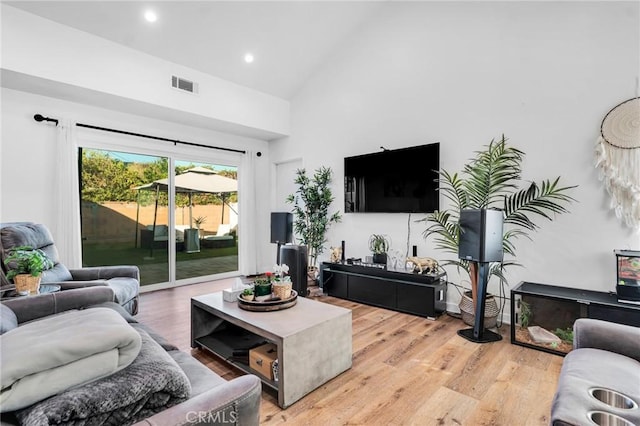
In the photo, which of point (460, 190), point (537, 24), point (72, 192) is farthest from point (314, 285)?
point (537, 24)

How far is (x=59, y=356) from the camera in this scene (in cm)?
79

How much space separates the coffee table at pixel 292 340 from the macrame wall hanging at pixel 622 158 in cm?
248

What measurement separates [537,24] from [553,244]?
6.90ft

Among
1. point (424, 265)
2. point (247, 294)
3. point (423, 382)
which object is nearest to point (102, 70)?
point (247, 294)

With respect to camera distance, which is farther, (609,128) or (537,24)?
(537,24)

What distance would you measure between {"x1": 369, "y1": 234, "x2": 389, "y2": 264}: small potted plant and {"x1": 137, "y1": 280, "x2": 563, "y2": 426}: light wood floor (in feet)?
3.02

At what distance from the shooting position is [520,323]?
A: 2.76 m

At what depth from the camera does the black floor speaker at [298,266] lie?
4.21 m

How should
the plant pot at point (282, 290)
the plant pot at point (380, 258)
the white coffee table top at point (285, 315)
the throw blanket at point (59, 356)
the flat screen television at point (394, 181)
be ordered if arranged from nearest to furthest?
the throw blanket at point (59, 356), the white coffee table top at point (285, 315), the plant pot at point (282, 290), the flat screen television at point (394, 181), the plant pot at point (380, 258)

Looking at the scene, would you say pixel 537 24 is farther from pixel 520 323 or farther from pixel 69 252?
pixel 69 252

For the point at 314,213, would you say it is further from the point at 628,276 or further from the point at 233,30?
the point at 628,276

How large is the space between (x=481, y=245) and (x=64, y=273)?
12.0ft

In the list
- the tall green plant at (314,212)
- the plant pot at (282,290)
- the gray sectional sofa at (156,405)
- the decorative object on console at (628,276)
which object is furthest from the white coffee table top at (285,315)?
the tall green plant at (314,212)

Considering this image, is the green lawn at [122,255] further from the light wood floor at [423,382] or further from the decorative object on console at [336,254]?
the decorative object on console at [336,254]
